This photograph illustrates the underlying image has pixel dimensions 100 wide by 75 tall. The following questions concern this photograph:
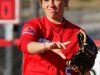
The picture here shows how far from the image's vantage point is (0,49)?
6.02 m

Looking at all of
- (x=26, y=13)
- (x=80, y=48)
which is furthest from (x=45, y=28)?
(x=26, y=13)

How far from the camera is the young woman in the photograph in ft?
9.93

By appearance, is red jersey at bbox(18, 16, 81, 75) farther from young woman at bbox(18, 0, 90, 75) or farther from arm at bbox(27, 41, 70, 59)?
arm at bbox(27, 41, 70, 59)

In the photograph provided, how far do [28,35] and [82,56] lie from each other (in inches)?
14.6

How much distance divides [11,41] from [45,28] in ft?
9.33

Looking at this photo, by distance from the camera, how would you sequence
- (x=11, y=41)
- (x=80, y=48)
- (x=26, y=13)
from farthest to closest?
(x=26, y=13) < (x=11, y=41) < (x=80, y=48)

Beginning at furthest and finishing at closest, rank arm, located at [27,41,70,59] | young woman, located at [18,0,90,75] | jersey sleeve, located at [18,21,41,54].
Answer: young woman, located at [18,0,90,75]
jersey sleeve, located at [18,21,41,54]
arm, located at [27,41,70,59]

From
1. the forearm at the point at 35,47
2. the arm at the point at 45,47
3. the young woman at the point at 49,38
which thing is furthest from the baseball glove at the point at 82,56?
the forearm at the point at 35,47

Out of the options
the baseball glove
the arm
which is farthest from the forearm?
the baseball glove

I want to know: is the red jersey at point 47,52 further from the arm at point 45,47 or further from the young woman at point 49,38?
the arm at point 45,47

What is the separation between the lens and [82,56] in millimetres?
2975

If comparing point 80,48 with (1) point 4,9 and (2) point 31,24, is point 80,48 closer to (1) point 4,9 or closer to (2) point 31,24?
(2) point 31,24

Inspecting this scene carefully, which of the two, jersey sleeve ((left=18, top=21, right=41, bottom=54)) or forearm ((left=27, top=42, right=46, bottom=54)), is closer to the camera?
forearm ((left=27, top=42, right=46, bottom=54))

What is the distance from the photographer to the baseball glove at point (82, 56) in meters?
2.96
